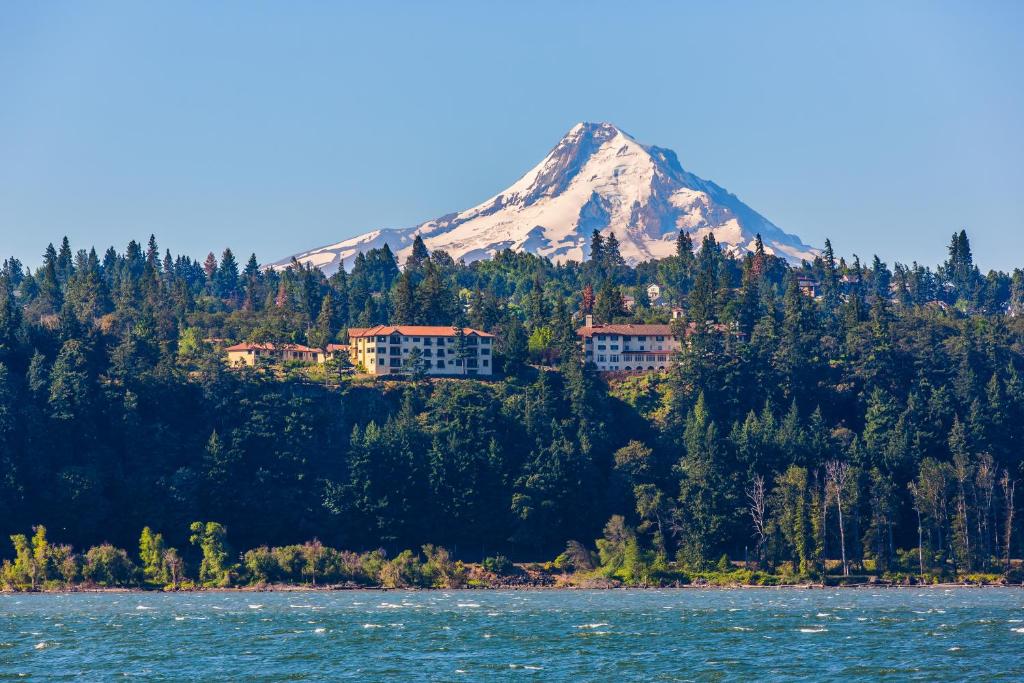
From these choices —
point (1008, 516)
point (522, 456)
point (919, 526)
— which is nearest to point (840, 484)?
point (919, 526)

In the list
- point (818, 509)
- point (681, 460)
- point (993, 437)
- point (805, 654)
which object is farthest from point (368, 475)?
point (805, 654)

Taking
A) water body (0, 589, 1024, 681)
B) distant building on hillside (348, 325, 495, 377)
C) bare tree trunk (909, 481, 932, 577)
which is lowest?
water body (0, 589, 1024, 681)

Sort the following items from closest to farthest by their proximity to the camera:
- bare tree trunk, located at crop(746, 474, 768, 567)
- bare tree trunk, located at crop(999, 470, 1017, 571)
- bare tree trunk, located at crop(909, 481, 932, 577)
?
bare tree trunk, located at crop(909, 481, 932, 577) < bare tree trunk, located at crop(999, 470, 1017, 571) < bare tree trunk, located at crop(746, 474, 768, 567)

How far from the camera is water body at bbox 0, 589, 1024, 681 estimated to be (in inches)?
3083

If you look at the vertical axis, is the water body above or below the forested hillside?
below

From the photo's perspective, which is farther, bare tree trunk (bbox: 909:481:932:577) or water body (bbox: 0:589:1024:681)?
bare tree trunk (bbox: 909:481:932:577)

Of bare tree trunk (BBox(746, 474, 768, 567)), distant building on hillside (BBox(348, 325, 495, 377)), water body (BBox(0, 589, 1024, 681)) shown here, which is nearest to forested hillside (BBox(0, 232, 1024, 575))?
bare tree trunk (BBox(746, 474, 768, 567))

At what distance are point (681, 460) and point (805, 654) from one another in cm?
8676

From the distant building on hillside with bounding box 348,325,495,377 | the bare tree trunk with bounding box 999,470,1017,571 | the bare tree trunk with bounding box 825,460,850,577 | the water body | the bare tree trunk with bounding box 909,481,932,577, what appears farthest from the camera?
the distant building on hillside with bounding box 348,325,495,377

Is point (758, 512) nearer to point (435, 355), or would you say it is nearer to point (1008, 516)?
point (1008, 516)

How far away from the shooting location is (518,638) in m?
93.4

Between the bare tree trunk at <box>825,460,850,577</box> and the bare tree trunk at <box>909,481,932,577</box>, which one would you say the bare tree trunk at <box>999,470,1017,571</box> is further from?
the bare tree trunk at <box>825,460,850,577</box>

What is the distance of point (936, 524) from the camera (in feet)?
511

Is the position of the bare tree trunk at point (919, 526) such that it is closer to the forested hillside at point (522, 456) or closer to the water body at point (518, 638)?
the forested hillside at point (522, 456)
